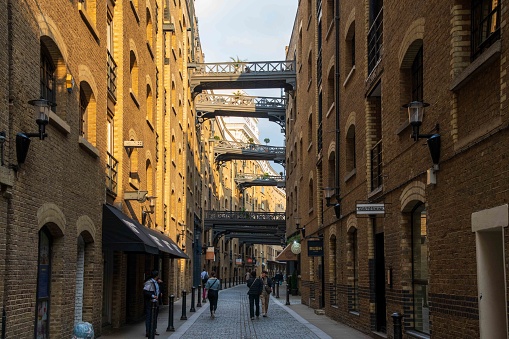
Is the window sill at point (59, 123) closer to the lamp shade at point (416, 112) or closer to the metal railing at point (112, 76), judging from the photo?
the metal railing at point (112, 76)

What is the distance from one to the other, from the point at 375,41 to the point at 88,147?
23.0 feet

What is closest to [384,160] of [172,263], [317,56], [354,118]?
[354,118]

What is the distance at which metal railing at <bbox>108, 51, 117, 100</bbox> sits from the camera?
17391 millimetres

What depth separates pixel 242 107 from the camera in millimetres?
47062

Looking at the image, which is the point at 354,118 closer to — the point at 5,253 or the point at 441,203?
the point at 441,203

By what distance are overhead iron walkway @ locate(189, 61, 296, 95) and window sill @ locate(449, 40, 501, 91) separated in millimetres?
30165

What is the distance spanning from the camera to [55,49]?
1227cm

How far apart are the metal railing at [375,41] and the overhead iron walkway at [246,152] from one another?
39.6m

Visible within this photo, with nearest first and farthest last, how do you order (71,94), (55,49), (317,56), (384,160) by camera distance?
(55,49)
(71,94)
(384,160)
(317,56)

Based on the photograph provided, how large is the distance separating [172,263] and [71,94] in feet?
64.3

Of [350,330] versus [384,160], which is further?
[350,330]

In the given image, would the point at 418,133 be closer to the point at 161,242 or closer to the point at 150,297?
the point at 150,297

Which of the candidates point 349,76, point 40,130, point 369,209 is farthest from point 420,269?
point 349,76

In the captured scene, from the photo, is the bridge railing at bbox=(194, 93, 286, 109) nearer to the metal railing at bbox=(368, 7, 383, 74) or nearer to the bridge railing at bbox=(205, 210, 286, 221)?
the bridge railing at bbox=(205, 210, 286, 221)
